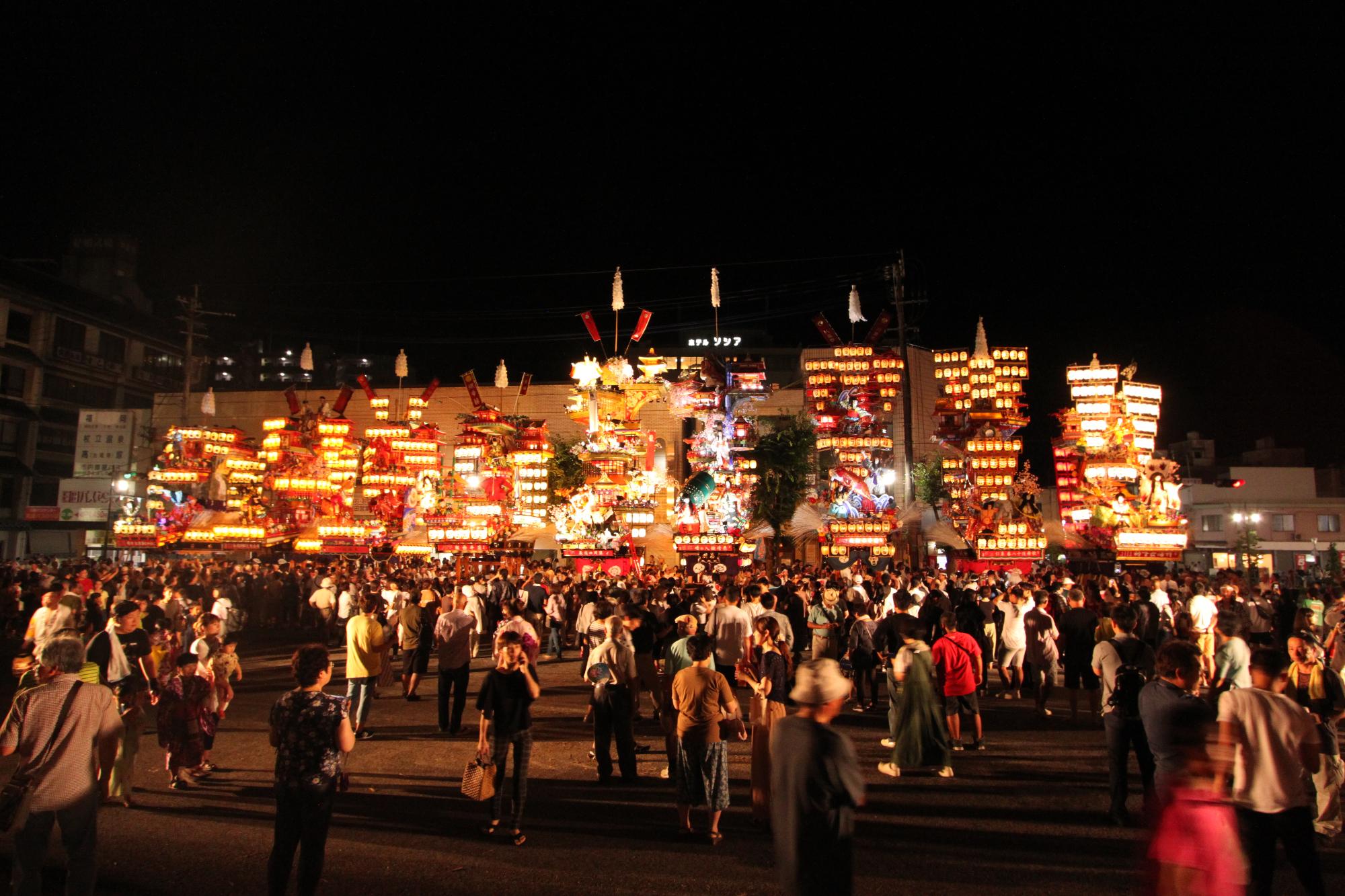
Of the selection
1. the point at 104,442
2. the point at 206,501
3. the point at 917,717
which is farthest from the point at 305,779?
the point at 104,442

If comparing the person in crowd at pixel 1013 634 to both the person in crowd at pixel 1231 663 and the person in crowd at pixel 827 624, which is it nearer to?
the person in crowd at pixel 827 624

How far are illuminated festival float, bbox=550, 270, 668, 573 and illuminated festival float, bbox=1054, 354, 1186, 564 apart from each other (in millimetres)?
12672

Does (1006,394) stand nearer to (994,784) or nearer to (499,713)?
(994,784)

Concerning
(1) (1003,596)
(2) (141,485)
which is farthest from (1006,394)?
(2) (141,485)

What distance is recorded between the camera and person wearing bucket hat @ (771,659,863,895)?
11.9 feet

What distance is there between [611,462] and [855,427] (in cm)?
771

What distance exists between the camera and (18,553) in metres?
36.6

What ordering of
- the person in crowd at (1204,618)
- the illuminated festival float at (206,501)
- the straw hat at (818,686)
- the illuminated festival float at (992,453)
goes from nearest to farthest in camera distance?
1. the straw hat at (818,686)
2. the person in crowd at (1204,618)
3. the illuminated festival float at (992,453)
4. the illuminated festival float at (206,501)

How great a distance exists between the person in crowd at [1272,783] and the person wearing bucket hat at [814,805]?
2077 mm

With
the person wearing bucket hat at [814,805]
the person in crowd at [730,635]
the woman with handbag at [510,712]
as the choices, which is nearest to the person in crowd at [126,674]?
the woman with handbag at [510,712]

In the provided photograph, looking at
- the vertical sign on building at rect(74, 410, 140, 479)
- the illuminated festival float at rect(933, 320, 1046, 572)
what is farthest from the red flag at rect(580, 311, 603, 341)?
the vertical sign on building at rect(74, 410, 140, 479)

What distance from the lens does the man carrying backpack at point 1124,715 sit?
6.30 meters

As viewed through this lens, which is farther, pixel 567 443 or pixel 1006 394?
pixel 567 443

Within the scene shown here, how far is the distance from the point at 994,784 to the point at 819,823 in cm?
473
